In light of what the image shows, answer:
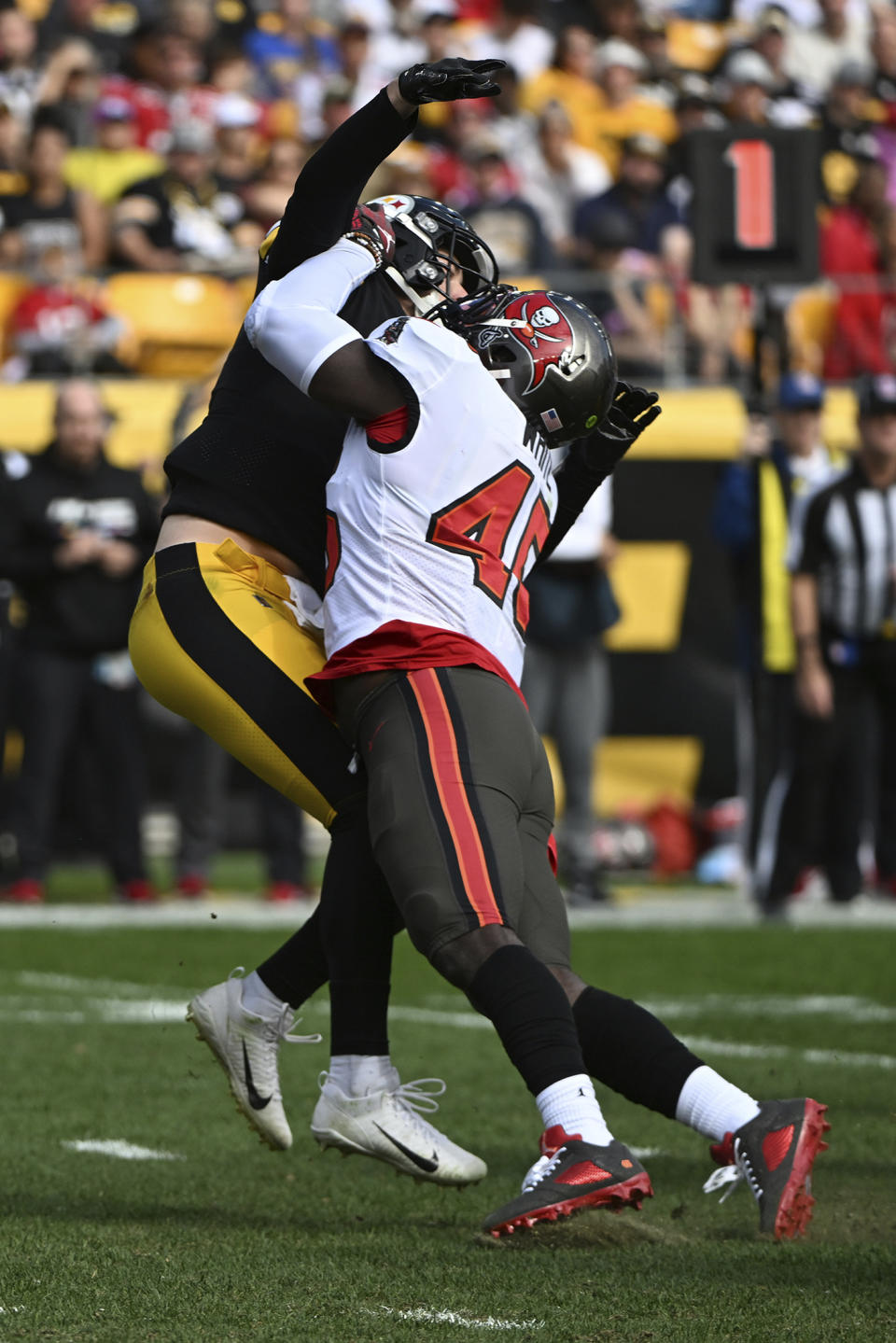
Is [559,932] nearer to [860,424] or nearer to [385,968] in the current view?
[385,968]

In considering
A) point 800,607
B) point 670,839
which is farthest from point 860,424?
point 670,839

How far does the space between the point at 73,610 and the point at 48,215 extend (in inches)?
154

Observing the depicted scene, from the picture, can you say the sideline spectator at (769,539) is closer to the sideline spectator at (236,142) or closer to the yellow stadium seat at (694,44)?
the sideline spectator at (236,142)

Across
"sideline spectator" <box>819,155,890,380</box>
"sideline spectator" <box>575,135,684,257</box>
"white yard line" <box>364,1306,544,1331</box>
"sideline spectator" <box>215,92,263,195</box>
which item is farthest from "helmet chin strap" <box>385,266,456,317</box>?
"sideline spectator" <box>575,135,684,257</box>

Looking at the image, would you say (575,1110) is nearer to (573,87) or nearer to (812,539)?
(812,539)

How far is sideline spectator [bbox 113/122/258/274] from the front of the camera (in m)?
12.3

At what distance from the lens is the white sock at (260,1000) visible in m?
4.06

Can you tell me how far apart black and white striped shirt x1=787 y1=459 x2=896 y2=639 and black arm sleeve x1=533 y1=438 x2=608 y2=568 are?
4932 millimetres

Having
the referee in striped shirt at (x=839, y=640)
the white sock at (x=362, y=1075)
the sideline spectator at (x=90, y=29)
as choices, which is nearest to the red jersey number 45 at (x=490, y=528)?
the white sock at (x=362, y=1075)

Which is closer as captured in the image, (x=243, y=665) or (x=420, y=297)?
(x=243, y=665)

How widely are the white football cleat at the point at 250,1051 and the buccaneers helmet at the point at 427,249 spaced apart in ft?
4.49

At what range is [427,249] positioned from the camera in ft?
13.4

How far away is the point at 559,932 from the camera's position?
3863 mm

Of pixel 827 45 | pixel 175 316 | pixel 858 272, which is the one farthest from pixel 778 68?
pixel 175 316
